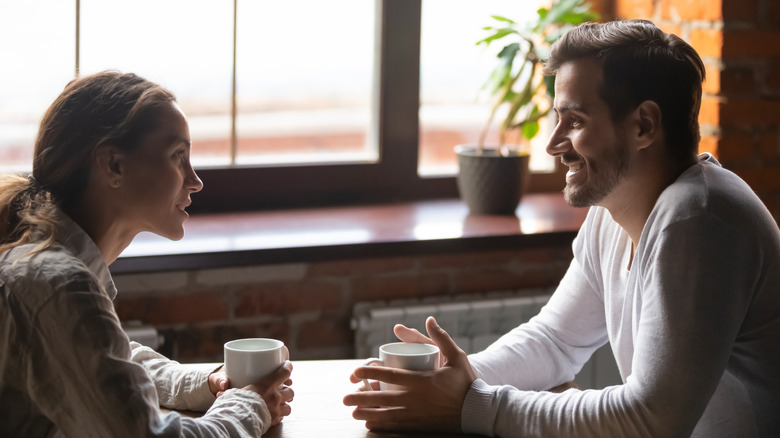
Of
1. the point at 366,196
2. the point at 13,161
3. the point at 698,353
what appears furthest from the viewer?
the point at 366,196

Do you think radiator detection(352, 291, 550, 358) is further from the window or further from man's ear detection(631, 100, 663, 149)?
man's ear detection(631, 100, 663, 149)

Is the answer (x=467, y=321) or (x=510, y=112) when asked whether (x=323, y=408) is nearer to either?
(x=467, y=321)

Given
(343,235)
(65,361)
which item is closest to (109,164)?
(65,361)

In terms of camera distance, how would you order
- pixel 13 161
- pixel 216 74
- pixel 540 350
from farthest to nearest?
pixel 216 74 → pixel 13 161 → pixel 540 350

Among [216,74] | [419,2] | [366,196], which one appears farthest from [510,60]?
[216,74]

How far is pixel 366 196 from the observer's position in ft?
8.53

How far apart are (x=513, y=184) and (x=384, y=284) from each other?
45cm

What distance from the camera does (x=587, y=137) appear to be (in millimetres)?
1463

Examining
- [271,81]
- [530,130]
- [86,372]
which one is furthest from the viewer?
[530,130]

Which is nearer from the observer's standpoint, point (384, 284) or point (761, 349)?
point (761, 349)

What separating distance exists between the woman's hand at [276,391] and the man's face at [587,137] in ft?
1.79

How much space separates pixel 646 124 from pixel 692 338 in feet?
1.15

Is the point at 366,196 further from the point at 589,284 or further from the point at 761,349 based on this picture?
the point at 761,349

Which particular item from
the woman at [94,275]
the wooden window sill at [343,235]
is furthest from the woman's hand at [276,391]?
the wooden window sill at [343,235]
